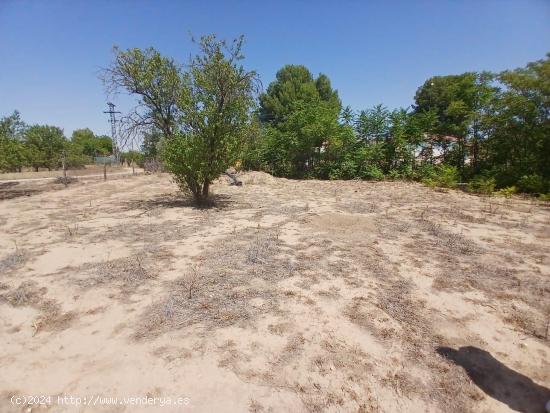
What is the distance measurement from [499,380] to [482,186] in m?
9.41

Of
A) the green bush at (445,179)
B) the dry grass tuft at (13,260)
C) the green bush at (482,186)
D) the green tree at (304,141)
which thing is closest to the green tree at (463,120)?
the green bush at (445,179)

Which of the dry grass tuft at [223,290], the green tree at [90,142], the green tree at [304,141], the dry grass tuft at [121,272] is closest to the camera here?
the dry grass tuft at [223,290]

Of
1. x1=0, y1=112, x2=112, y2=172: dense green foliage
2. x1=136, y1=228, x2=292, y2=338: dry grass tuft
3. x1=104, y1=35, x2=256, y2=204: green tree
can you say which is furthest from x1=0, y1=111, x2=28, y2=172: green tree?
x1=136, y1=228, x2=292, y2=338: dry grass tuft

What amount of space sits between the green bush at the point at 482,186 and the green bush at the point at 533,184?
0.77 m

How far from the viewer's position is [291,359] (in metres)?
2.35

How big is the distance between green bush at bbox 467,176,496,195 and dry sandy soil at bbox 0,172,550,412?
165 inches

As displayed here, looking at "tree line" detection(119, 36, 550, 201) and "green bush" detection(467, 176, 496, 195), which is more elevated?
"tree line" detection(119, 36, 550, 201)

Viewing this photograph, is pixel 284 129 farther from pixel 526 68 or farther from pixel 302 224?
pixel 302 224

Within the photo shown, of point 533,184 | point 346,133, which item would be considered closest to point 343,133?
point 346,133

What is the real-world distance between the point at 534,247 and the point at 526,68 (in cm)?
839

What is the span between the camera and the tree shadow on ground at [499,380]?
2.02 metres

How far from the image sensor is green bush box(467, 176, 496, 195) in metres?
9.64

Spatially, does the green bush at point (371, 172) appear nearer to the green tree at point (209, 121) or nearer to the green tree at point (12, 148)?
the green tree at point (209, 121)

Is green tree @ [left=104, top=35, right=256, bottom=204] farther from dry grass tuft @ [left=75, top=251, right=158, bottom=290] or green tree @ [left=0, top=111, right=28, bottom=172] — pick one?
green tree @ [left=0, top=111, right=28, bottom=172]
